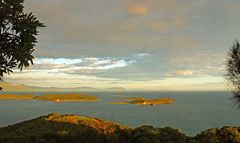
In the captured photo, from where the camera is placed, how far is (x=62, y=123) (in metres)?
68.7

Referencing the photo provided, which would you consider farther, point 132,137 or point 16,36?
point 132,137

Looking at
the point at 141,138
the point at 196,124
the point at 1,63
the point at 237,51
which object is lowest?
the point at 196,124

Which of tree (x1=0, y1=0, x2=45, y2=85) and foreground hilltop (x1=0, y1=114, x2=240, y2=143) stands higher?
tree (x1=0, y1=0, x2=45, y2=85)

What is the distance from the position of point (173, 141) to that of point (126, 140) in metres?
4.40

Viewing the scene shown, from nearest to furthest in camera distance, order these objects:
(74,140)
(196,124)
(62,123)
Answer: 1. (74,140)
2. (62,123)
3. (196,124)

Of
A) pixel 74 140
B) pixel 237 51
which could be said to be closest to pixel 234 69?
pixel 237 51

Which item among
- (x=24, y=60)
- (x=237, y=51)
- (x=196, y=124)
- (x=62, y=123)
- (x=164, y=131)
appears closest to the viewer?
(x=24, y=60)

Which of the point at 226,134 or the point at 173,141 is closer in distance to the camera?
the point at 173,141

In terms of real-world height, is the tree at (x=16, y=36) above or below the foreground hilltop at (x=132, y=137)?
above

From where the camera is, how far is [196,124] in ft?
391

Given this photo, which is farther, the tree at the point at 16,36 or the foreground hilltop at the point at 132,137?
the foreground hilltop at the point at 132,137

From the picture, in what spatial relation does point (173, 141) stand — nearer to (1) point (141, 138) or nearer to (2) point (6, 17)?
(1) point (141, 138)

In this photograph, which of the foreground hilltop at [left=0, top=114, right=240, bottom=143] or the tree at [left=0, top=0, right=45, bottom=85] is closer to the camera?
the tree at [left=0, top=0, right=45, bottom=85]

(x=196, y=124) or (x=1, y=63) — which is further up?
(x=1, y=63)
